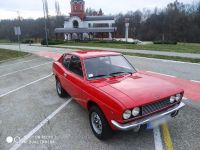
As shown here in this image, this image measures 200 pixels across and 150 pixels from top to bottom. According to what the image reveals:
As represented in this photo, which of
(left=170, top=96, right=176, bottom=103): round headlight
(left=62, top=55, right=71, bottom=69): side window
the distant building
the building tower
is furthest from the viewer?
the building tower

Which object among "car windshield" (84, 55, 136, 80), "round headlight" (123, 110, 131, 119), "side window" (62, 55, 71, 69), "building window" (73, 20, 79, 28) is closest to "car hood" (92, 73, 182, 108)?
"round headlight" (123, 110, 131, 119)

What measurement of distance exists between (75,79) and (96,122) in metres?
1.29

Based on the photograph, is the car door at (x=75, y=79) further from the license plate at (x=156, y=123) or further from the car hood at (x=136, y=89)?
the license plate at (x=156, y=123)

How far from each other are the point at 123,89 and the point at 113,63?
1.38 metres

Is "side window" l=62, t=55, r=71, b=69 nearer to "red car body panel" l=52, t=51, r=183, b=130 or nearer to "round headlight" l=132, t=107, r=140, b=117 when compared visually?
"red car body panel" l=52, t=51, r=183, b=130

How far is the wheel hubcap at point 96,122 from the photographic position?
4127 mm

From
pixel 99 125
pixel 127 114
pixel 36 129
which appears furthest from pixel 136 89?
pixel 36 129

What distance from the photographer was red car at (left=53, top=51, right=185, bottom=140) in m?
3.54

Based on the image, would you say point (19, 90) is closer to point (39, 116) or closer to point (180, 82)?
point (39, 116)

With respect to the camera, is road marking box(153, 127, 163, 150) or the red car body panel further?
road marking box(153, 127, 163, 150)

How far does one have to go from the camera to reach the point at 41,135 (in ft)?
14.6

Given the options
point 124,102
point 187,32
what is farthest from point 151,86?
point 187,32

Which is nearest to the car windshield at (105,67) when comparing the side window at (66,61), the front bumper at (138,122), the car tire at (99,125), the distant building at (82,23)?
the car tire at (99,125)

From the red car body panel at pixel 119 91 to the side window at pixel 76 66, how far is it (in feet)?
0.37
